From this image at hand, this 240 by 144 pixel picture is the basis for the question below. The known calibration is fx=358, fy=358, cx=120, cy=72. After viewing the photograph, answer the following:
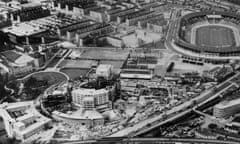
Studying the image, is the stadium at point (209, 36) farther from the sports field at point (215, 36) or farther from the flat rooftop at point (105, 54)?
the flat rooftop at point (105, 54)

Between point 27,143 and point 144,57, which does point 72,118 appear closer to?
point 27,143

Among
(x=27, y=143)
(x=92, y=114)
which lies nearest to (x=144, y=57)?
(x=92, y=114)

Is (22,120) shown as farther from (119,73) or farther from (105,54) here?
(105,54)

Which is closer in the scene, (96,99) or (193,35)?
(96,99)

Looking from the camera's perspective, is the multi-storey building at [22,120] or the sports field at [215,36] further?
the sports field at [215,36]

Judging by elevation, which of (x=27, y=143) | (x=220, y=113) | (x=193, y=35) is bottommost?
(x=27, y=143)

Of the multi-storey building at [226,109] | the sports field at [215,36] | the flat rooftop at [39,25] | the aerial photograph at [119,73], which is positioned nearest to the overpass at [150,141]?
the aerial photograph at [119,73]

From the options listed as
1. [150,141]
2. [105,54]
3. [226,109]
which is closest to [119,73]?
[105,54]

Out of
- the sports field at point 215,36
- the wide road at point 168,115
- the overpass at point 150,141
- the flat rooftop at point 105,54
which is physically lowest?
the overpass at point 150,141
